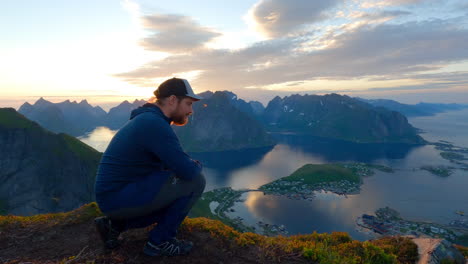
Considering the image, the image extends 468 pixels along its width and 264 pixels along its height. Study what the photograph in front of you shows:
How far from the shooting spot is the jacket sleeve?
445cm

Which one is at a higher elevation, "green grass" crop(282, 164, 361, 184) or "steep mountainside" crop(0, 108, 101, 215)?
"steep mountainside" crop(0, 108, 101, 215)

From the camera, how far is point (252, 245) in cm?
687

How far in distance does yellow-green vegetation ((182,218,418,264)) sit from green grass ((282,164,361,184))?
13027cm

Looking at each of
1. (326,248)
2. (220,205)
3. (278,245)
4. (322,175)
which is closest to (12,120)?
(220,205)

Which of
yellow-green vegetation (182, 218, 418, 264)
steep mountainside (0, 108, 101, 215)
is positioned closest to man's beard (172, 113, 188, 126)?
yellow-green vegetation (182, 218, 418, 264)

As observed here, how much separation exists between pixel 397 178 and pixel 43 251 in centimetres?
16658

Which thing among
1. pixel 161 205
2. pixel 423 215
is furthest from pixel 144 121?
pixel 423 215

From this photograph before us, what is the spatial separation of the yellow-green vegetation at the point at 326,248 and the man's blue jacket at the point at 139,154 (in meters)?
3.19

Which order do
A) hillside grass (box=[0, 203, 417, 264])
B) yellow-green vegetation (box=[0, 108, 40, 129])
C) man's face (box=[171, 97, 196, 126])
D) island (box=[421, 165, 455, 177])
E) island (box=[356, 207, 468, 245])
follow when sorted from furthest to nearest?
island (box=[421, 165, 455, 177]) → yellow-green vegetation (box=[0, 108, 40, 129]) → island (box=[356, 207, 468, 245]) → hillside grass (box=[0, 203, 417, 264]) → man's face (box=[171, 97, 196, 126])

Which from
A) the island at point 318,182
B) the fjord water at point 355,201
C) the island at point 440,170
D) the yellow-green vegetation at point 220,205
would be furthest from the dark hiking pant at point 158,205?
the island at point 440,170

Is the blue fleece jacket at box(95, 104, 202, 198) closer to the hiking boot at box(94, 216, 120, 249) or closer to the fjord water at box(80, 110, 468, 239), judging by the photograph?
the hiking boot at box(94, 216, 120, 249)

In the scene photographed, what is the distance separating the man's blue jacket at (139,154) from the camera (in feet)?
14.6

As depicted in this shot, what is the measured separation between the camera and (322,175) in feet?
461

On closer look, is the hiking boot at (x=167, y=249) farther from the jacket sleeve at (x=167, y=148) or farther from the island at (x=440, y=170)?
the island at (x=440, y=170)
